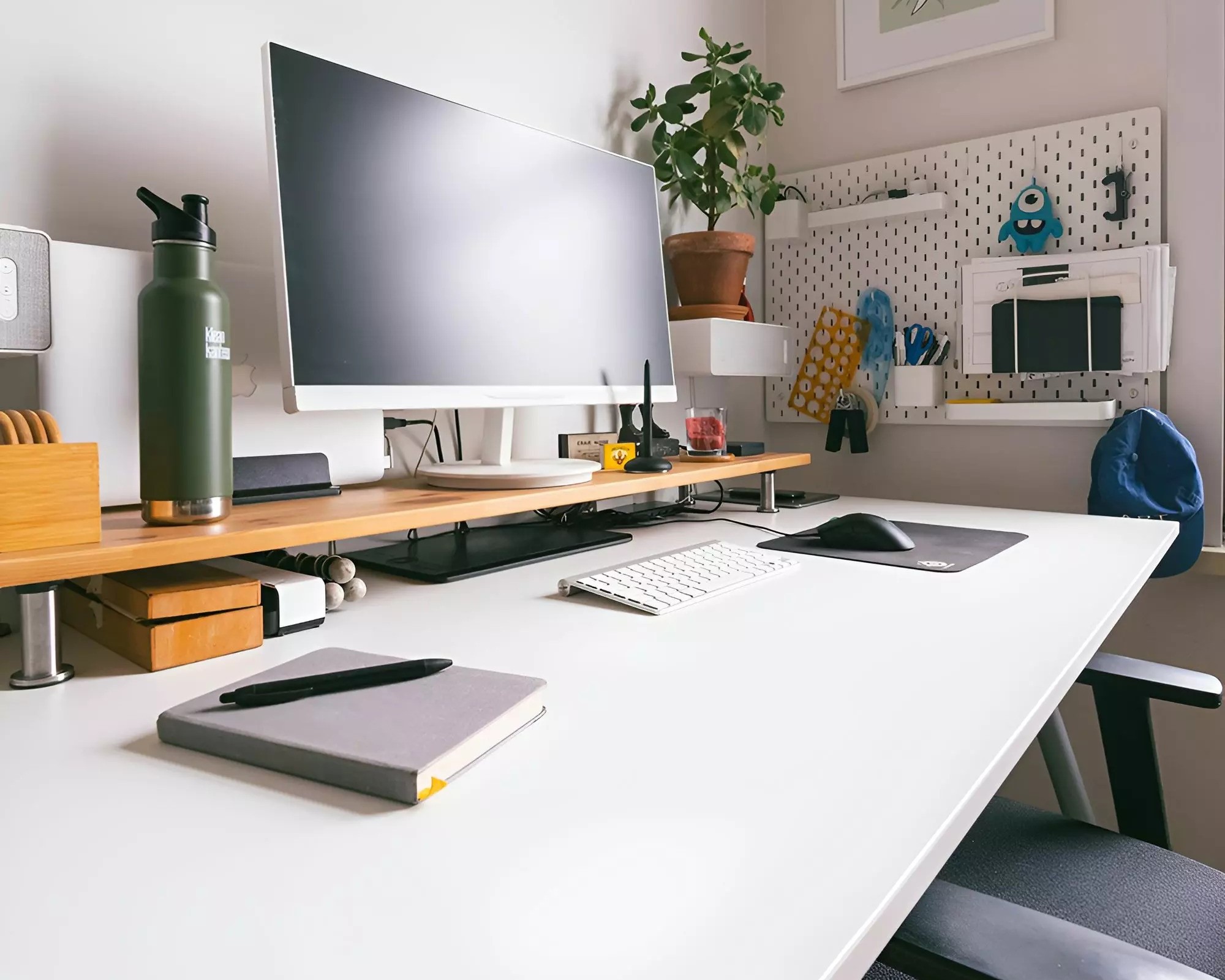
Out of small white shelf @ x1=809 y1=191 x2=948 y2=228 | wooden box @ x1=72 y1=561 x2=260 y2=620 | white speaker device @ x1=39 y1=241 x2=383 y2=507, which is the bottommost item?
wooden box @ x1=72 y1=561 x2=260 y2=620

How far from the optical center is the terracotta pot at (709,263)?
5.67ft

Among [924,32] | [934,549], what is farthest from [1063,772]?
[924,32]

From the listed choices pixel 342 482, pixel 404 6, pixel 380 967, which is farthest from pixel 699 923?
pixel 404 6

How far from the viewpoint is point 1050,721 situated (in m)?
1.12

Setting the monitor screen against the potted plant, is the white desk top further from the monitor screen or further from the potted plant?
the potted plant

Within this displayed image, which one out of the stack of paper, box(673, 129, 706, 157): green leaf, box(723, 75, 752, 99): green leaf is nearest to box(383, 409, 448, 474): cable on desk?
box(673, 129, 706, 157): green leaf

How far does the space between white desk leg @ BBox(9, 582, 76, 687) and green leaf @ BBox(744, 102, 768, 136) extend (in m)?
1.49

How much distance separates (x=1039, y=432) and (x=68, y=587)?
1.77 metres

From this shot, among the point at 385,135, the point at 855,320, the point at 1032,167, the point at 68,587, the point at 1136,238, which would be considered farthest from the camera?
the point at 855,320

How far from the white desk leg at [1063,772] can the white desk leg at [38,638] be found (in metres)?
1.13

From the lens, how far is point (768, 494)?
1.59 metres

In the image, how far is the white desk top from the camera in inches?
13.6

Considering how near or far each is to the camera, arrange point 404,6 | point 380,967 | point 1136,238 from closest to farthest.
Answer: point 380,967 → point 404,6 → point 1136,238

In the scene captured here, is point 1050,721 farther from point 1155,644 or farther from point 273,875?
point 273,875
